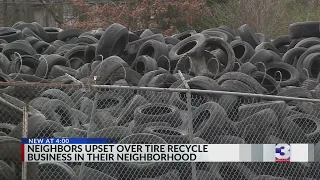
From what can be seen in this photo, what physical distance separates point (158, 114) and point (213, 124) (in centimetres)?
93

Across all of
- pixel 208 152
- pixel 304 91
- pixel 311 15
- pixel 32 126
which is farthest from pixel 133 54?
pixel 311 15

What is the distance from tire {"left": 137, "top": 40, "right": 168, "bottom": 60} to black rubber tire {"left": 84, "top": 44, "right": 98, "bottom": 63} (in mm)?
1052

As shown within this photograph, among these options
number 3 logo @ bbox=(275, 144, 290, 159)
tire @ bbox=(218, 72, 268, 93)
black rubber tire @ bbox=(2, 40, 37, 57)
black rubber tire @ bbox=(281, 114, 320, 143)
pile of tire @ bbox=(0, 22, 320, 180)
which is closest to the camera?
number 3 logo @ bbox=(275, 144, 290, 159)

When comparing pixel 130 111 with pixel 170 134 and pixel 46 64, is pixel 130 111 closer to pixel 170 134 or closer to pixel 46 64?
pixel 170 134

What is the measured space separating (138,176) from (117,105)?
6.06ft

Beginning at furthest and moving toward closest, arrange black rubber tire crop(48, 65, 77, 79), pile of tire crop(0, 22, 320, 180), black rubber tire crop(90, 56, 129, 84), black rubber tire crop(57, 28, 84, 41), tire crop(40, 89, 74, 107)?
1. black rubber tire crop(57, 28, 84, 41)
2. black rubber tire crop(48, 65, 77, 79)
3. black rubber tire crop(90, 56, 129, 84)
4. tire crop(40, 89, 74, 107)
5. pile of tire crop(0, 22, 320, 180)

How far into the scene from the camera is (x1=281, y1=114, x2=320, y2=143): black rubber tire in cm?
701

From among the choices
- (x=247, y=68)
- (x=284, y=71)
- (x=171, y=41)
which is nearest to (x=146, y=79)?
(x=247, y=68)

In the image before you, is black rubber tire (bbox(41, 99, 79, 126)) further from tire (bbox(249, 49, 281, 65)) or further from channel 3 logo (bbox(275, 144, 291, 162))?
tire (bbox(249, 49, 281, 65))

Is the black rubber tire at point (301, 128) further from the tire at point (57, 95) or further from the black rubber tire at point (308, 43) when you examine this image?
the black rubber tire at point (308, 43)

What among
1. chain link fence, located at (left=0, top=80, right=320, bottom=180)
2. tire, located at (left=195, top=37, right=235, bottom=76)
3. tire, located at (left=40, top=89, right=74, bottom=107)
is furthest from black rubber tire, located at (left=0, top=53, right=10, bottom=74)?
tire, located at (left=195, top=37, right=235, bottom=76)

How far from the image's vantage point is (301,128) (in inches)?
290

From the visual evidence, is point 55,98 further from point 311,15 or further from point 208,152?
point 311,15

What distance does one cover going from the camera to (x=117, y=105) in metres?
7.75
